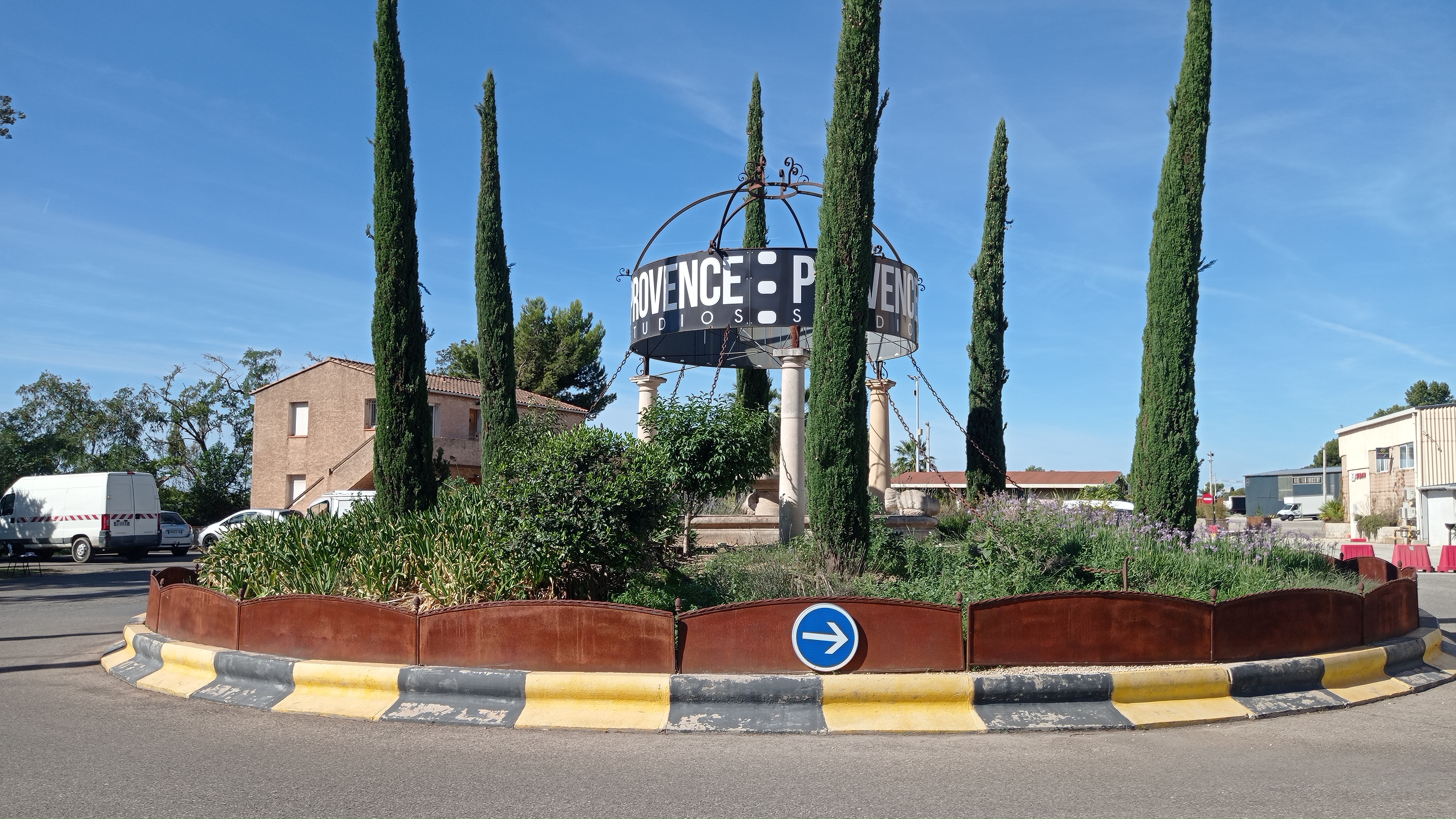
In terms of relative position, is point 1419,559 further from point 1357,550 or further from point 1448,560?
point 1357,550

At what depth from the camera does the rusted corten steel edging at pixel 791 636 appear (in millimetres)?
6668

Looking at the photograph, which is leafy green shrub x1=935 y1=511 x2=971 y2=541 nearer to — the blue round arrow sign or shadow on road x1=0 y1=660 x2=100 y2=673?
the blue round arrow sign

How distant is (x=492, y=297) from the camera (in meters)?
19.8

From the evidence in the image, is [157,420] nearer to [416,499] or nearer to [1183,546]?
[416,499]

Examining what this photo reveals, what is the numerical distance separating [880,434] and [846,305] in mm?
7419

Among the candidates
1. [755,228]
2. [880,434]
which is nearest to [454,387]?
[755,228]

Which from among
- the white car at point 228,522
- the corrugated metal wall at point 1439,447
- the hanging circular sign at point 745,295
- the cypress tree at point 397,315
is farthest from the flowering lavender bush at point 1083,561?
the corrugated metal wall at point 1439,447

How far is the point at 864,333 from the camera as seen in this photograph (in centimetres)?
1048

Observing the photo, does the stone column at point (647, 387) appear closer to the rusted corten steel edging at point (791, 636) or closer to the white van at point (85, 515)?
the rusted corten steel edging at point (791, 636)

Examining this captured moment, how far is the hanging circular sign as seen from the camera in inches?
542

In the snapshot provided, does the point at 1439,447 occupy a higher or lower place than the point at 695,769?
higher

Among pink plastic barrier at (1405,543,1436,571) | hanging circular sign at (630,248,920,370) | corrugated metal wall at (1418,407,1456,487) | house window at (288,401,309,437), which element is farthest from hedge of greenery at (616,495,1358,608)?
corrugated metal wall at (1418,407,1456,487)

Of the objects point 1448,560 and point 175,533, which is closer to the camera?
point 1448,560

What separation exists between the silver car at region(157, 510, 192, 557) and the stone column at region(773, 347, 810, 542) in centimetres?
2543
